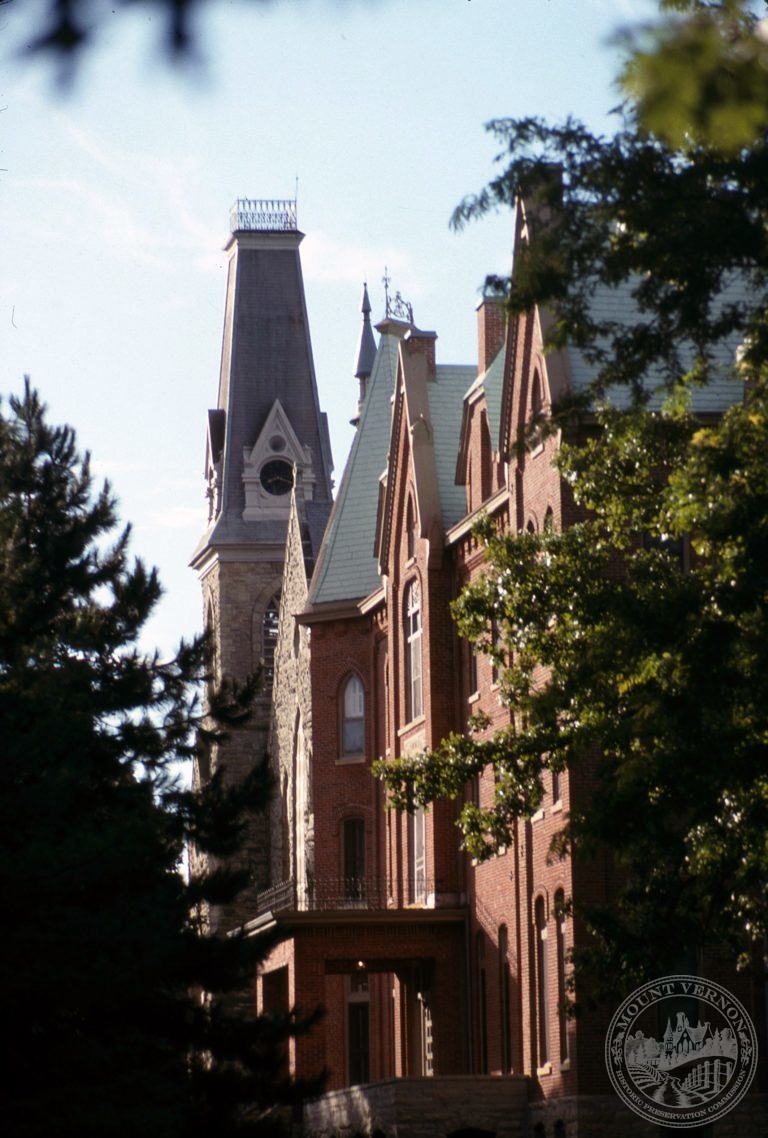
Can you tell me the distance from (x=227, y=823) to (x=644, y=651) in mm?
9447

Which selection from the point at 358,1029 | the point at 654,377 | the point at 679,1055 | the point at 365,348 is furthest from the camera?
the point at 365,348

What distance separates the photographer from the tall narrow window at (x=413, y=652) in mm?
40000

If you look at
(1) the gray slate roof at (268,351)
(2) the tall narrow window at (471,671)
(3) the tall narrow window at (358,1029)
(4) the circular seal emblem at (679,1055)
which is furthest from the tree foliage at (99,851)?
(1) the gray slate roof at (268,351)

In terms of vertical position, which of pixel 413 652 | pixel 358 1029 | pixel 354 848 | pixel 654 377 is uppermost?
pixel 654 377

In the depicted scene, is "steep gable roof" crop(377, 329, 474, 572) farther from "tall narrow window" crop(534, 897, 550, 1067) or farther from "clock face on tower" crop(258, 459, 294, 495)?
"clock face on tower" crop(258, 459, 294, 495)

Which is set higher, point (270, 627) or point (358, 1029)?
point (270, 627)

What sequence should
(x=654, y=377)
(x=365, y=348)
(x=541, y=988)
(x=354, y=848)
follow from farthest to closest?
(x=365, y=348), (x=354, y=848), (x=541, y=988), (x=654, y=377)

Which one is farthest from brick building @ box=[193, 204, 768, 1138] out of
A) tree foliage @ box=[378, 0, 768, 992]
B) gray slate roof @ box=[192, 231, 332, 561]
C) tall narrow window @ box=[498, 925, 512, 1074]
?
gray slate roof @ box=[192, 231, 332, 561]

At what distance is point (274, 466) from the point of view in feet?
247

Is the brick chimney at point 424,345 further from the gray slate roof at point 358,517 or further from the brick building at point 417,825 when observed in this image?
the gray slate roof at point 358,517

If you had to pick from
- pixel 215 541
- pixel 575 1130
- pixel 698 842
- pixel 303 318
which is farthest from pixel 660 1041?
pixel 303 318

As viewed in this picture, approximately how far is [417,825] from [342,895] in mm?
4066

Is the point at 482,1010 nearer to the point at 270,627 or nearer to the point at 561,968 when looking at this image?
the point at 561,968

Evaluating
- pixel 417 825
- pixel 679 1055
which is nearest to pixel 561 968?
pixel 679 1055
